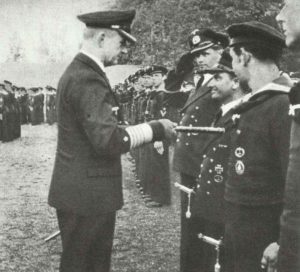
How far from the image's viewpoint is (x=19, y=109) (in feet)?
86.1

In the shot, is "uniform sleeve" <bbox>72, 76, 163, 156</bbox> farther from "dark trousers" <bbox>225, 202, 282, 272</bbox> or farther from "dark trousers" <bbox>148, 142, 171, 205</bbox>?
"dark trousers" <bbox>148, 142, 171, 205</bbox>

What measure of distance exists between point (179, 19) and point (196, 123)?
41.8 ft

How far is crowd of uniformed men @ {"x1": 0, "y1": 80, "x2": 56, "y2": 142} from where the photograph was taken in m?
21.8

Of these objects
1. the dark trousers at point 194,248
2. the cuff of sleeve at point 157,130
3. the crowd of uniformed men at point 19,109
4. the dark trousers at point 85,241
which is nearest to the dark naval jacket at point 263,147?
the cuff of sleeve at point 157,130

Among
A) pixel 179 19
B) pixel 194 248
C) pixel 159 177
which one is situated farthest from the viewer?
pixel 179 19

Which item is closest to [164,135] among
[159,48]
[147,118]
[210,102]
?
[210,102]

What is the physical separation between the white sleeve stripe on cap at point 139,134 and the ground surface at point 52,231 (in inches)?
92.7

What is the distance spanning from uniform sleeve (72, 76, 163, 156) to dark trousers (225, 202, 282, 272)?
2.53ft

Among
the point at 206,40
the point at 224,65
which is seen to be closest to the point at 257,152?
the point at 224,65

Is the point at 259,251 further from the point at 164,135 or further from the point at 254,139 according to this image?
the point at 164,135

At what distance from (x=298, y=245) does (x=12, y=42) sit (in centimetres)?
7012

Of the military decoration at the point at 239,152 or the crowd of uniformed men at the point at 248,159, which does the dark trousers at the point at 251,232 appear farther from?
the military decoration at the point at 239,152

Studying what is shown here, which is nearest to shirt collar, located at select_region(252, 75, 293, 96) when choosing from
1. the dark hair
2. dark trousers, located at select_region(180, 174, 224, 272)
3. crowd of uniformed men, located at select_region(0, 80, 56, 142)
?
the dark hair

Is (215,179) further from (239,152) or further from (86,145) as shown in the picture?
(86,145)
